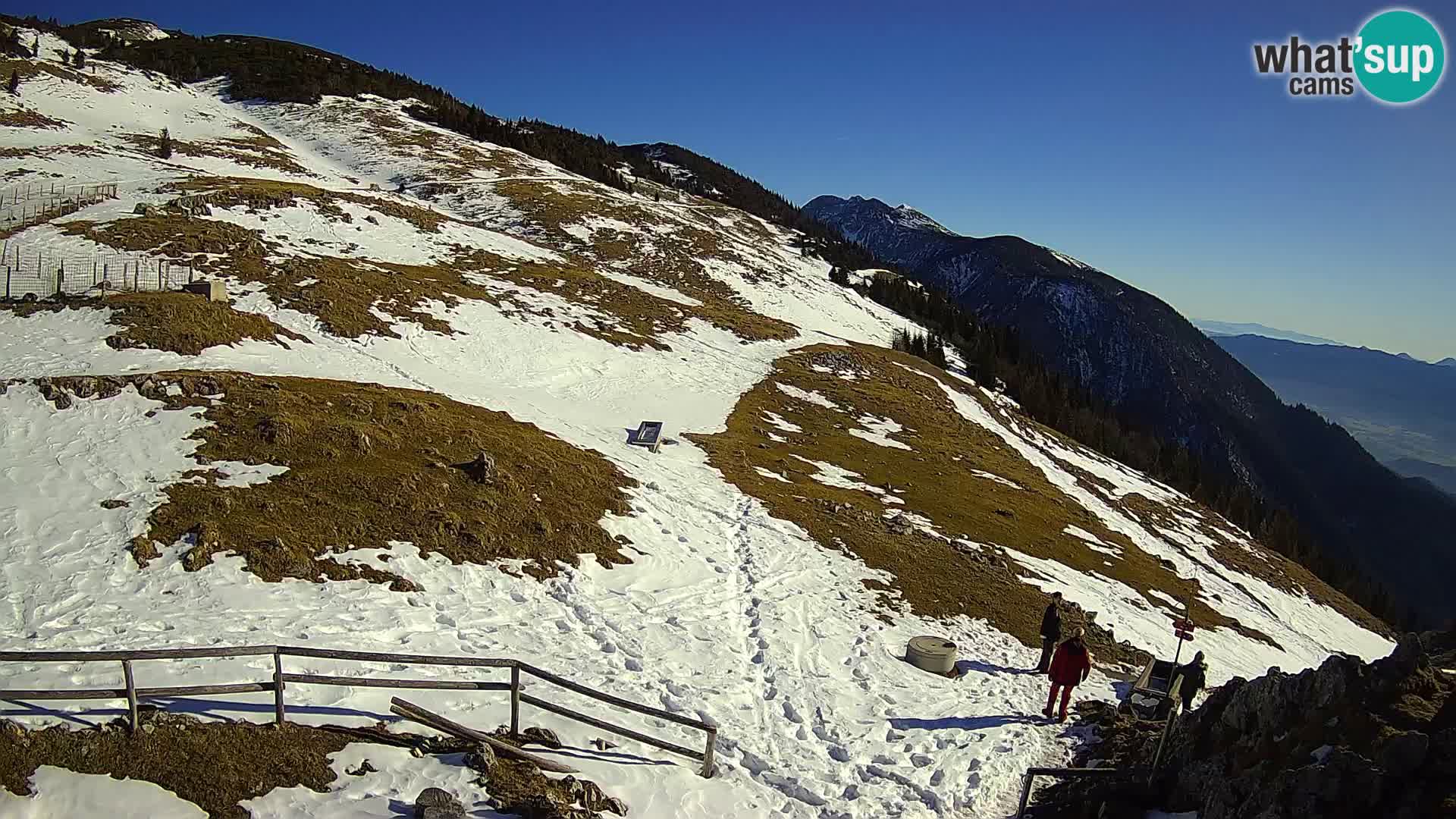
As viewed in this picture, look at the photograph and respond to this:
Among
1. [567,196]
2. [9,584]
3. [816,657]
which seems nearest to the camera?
[9,584]

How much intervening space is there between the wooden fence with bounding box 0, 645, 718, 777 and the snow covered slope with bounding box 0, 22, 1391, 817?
45 centimetres

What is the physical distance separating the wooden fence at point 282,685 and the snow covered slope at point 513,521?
454 millimetres

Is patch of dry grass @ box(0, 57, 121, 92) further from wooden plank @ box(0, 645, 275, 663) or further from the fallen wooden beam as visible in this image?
the fallen wooden beam

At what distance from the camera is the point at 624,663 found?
1577cm

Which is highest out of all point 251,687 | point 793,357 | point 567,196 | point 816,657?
point 567,196

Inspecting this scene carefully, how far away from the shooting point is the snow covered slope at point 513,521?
43.4ft

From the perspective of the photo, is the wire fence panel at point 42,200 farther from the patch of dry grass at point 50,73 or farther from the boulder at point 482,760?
the patch of dry grass at point 50,73

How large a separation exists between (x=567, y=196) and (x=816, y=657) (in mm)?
78674

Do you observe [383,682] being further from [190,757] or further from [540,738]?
[540,738]

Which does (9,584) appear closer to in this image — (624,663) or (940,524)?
(624,663)

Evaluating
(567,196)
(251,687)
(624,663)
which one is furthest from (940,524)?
(567,196)

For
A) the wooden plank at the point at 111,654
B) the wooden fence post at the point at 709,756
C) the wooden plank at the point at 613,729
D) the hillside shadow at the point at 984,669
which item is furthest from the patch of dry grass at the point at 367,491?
the hillside shadow at the point at 984,669

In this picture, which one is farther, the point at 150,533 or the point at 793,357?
the point at 793,357

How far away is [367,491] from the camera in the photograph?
62.6ft
